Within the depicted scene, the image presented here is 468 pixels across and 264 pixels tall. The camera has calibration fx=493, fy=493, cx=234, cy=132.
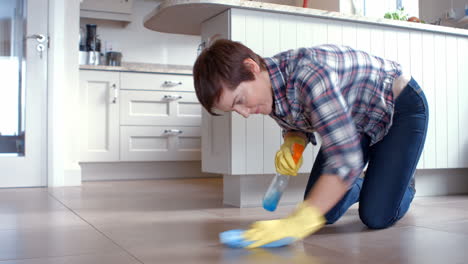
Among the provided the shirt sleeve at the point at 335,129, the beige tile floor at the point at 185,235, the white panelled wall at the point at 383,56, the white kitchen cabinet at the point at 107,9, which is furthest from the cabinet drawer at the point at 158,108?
the shirt sleeve at the point at 335,129

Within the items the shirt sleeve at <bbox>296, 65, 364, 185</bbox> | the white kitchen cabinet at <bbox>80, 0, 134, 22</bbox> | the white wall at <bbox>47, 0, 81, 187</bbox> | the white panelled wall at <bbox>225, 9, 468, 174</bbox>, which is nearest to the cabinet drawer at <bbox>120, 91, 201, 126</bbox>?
the white wall at <bbox>47, 0, 81, 187</bbox>

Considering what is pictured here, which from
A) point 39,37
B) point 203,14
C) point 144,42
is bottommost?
point 203,14

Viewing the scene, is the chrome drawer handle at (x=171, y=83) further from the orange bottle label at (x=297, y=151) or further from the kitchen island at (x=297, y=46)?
the orange bottle label at (x=297, y=151)

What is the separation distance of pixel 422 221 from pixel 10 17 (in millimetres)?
2913

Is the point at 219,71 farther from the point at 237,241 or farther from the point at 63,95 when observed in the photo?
the point at 63,95

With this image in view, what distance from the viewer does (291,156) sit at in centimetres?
145

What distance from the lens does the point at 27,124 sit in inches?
129

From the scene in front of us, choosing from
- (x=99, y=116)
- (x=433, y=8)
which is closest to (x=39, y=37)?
(x=99, y=116)

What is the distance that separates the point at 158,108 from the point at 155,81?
221 mm

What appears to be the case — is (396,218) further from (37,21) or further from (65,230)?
(37,21)

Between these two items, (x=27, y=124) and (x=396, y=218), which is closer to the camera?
(x=396, y=218)

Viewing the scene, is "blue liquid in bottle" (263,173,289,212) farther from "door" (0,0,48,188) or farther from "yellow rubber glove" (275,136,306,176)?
"door" (0,0,48,188)

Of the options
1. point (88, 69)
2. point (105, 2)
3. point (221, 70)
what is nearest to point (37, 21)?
point (88, 69)

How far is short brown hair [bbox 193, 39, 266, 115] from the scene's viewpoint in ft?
3.62
